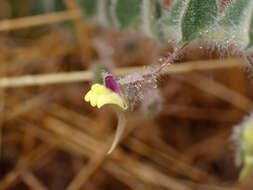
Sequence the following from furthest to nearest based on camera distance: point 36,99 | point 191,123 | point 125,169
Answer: point 191,123 → point 36,99 → point 125,169

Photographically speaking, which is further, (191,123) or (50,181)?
(191,123)

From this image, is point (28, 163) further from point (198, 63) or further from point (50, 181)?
point (198, 63)

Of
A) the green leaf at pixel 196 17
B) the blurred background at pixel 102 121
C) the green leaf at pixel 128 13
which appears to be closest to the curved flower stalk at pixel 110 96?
the green leaf at pixel 196 17

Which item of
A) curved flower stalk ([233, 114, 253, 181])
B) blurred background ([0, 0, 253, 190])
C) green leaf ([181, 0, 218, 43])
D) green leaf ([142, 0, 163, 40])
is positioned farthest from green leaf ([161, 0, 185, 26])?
blurred background ([0, 0, 253, 190])

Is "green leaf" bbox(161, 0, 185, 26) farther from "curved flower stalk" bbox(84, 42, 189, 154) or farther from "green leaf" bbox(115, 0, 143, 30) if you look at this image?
"green leaf" bbox(115, 0, 143, 30)

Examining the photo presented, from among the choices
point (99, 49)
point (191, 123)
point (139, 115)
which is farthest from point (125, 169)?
point (99, 49)

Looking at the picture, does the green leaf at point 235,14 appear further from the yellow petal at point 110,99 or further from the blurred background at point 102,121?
the blurred background at point 102,121
